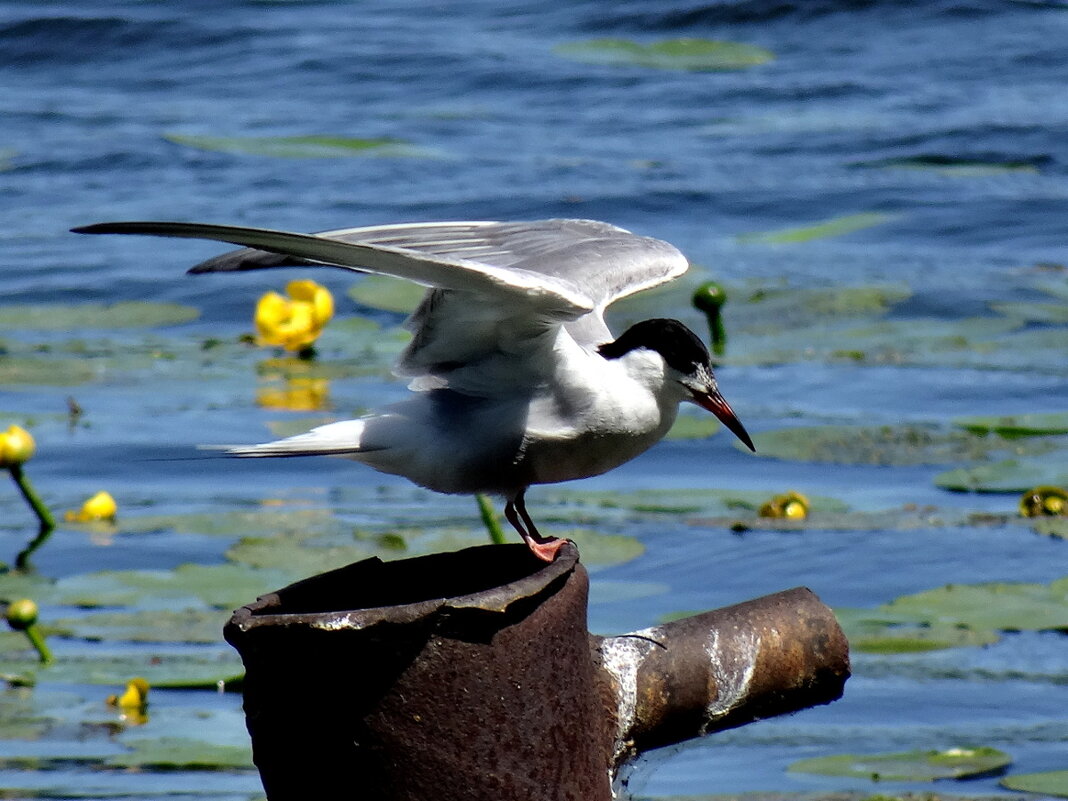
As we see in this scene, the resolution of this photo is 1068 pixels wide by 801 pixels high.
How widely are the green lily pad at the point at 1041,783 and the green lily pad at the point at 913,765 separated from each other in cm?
9

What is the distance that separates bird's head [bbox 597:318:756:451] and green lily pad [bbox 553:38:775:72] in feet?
37.3

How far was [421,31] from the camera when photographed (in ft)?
57.2

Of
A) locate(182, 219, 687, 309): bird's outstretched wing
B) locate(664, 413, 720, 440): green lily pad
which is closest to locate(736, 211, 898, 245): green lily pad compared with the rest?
locate(664, 413, 720, 440): green lily pad

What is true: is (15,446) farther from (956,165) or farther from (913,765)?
(956,165)

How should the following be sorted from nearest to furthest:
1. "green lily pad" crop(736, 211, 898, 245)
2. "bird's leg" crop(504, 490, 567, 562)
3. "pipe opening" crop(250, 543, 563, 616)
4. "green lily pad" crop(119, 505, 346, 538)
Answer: "pipe opening" crop(250, 543, 563, 616) → "bird's leg" crop(504, 490, 567, 562) → "green lily pad" crop(119, 505, 346, 538) → "green lily pad" crop(736, 211, 898, 245)

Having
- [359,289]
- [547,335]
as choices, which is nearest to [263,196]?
[359,289]

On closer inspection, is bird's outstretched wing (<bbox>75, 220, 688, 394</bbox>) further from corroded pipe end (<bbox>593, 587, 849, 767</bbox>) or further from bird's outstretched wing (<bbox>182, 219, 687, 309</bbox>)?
corroded pipe end (<bbox>593, 587, 849, 767</bbox>)

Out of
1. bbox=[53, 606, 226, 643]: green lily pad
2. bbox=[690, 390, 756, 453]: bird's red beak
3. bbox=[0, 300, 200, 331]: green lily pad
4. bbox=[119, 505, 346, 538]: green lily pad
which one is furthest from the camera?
bbox=[0, 300, 200, 331]: green lily pad

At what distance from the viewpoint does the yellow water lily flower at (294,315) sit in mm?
7750

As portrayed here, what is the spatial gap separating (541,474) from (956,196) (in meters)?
8.83

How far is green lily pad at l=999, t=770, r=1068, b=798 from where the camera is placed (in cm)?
436

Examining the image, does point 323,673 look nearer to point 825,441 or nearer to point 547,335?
point 547,335

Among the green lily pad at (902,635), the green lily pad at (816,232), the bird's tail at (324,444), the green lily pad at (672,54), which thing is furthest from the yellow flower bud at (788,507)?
the green lily pad at (672,54)

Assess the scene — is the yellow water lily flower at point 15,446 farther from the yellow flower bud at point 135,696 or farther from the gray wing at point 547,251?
the gray wing at point 547,251
